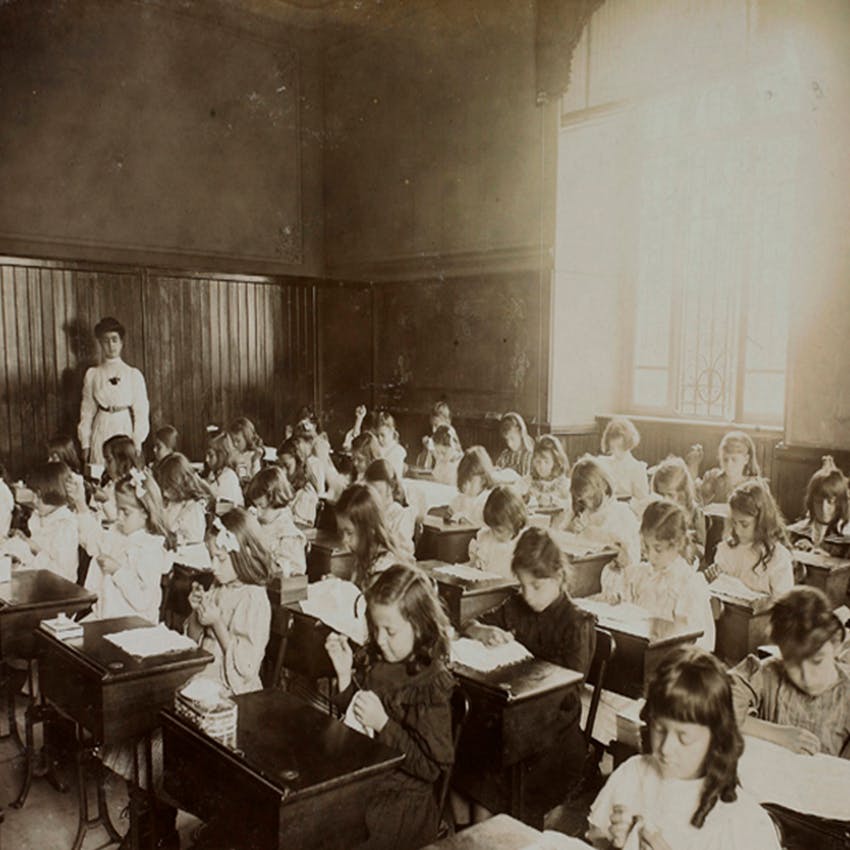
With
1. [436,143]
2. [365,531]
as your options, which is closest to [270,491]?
[365,531]

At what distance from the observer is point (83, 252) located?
31.1 ft

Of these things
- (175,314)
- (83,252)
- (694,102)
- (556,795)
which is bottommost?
(556,795)

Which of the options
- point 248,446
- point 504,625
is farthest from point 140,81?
point 504,625

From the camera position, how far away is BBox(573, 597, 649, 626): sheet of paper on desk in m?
3.52

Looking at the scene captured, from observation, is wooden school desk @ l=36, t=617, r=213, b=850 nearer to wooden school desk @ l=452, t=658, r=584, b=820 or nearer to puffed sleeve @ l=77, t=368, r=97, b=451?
wooden school desk @ l=452, t=658, r=584, b=820

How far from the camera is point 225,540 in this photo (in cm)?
340

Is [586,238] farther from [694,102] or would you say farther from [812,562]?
[812,562]

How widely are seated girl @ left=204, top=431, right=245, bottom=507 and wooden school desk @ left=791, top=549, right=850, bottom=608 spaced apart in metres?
3.60

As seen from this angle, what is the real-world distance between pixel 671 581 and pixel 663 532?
0.24m

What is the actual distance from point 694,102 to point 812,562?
219 inches

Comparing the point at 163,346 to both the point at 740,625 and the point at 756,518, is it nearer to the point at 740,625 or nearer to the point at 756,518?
the point at 756,518

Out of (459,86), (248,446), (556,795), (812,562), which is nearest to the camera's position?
(556,795)

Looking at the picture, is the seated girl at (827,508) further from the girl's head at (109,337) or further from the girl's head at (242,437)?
the girl's head at (109,337)

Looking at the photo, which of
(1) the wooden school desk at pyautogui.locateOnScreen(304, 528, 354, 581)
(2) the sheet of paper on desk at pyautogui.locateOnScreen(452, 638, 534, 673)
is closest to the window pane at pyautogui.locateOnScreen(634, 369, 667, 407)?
(1) the wooden school desk at pyautogui.locateOnScreen(304, 528, 354, 581)
